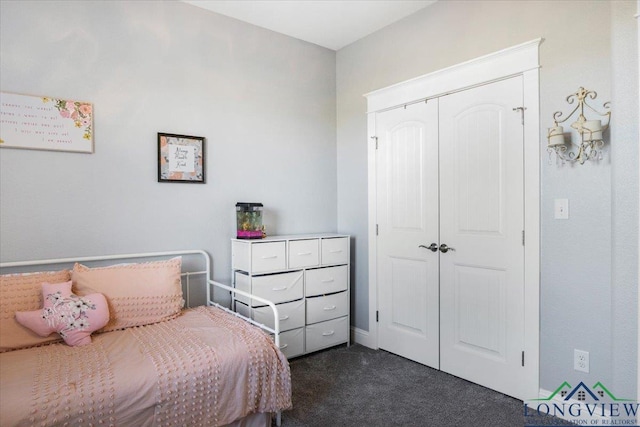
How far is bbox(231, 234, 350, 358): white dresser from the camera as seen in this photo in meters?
2.78

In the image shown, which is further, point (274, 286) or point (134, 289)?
point (274, 286)

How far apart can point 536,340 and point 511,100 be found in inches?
56.9

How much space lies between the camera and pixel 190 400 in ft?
5.55

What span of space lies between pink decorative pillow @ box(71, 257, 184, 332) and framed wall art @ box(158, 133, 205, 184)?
2.18ft

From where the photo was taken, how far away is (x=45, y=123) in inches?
89.6

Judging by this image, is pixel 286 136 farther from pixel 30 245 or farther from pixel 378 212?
pixel 30 245

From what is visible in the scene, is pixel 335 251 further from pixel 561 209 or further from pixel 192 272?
pixel 561 209

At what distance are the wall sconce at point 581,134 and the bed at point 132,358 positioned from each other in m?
1.88

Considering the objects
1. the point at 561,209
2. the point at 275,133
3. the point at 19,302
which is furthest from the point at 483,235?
the point at 19,302

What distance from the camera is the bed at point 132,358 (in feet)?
4.87

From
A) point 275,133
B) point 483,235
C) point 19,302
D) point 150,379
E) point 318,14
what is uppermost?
point 318,14

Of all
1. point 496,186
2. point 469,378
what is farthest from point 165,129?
point 469,378

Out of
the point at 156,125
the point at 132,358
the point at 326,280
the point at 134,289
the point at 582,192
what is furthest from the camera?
the point at 326,280

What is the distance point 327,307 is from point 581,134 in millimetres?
2101
